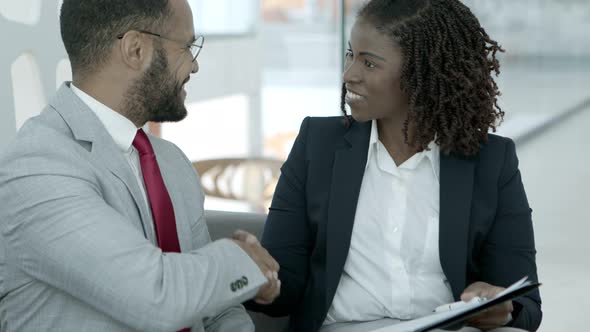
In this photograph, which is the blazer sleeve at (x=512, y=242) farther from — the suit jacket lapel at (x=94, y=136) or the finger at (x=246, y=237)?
the suit jacket lapel at (x=94, y=136)

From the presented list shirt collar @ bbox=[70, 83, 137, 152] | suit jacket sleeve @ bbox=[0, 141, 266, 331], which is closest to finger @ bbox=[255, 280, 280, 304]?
suit jacket sleeve @ bbox=[0, 141, 266, 331]

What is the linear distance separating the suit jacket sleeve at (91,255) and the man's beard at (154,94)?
0.22m

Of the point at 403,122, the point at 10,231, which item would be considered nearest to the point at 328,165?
the point at 403,122

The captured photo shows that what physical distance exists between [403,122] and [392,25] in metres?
0.25

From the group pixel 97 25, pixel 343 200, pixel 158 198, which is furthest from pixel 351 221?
pixel 97 25

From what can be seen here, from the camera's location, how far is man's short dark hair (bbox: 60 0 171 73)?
5.74ft

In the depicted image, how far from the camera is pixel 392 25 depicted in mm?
2129

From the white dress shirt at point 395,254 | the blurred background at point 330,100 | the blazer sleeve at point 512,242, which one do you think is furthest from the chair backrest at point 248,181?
the blazer sleeve at point 512,242

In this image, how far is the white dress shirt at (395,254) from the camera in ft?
6.90

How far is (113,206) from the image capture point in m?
1.70

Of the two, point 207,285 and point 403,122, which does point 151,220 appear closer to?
point 207,285

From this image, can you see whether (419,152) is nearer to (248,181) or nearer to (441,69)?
(441,69)

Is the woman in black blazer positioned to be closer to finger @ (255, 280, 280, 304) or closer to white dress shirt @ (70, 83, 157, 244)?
finger @ (255, 280, 280, 304)

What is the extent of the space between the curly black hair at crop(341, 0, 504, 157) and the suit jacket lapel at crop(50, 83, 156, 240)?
739 mm
